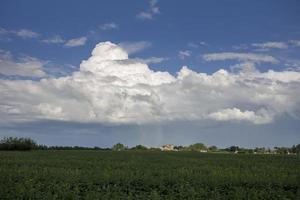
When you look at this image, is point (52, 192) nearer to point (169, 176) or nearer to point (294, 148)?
point (169, 176)

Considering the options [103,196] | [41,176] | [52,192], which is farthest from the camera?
[41,176]

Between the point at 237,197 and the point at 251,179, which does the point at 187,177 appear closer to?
the point at 251,179

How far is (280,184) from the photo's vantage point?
2359 cm

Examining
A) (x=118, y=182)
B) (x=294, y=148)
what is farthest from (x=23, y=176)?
(x=294, y=148)

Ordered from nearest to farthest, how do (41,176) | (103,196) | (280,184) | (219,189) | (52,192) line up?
(103,196), (52,192), (219,189), (280,184), (41,176)

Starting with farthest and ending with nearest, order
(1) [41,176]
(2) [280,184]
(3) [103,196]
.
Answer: (1) [41,176], (2) [280,184], (3) [103,196]

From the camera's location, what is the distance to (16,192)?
18906 millimetres

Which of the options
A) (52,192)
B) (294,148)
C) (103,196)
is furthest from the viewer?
(294,148)

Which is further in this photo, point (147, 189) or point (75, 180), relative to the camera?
point (75, 180)

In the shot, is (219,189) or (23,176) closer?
(219,189)

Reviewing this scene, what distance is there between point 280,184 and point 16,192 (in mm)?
13211

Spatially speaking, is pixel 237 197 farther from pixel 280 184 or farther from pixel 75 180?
pixel 75 180

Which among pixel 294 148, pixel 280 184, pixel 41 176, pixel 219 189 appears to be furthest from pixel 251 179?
pixel 294 148

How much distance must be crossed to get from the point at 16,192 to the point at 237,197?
918cm
